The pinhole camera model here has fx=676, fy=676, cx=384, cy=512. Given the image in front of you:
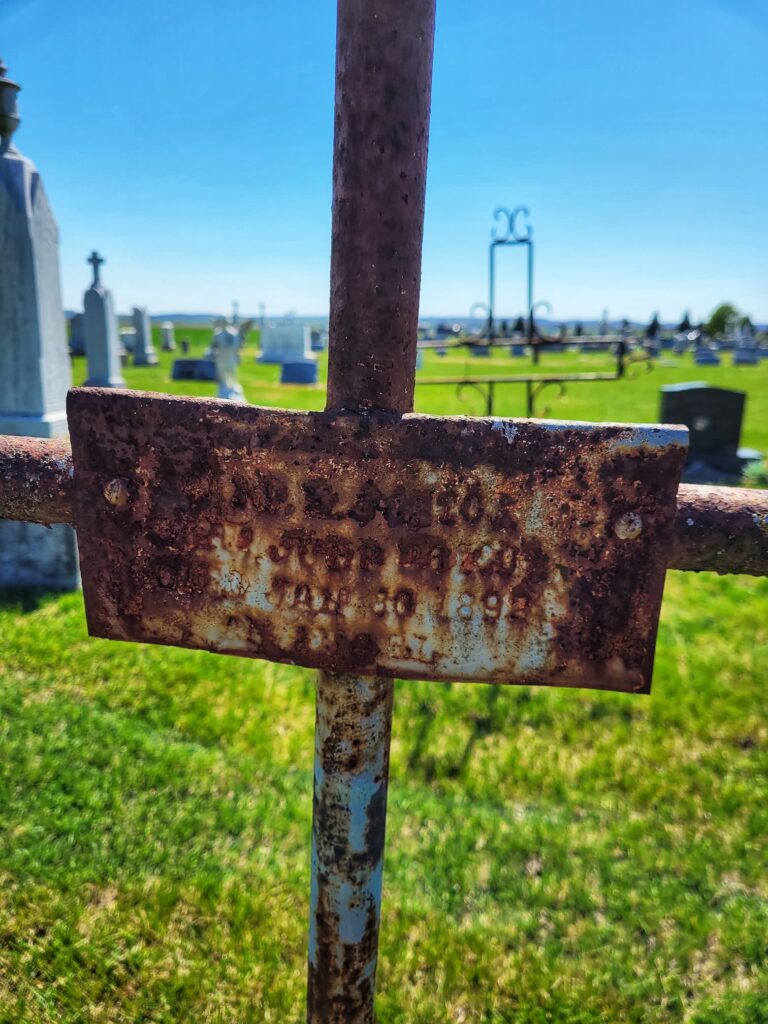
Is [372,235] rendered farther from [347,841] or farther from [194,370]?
[194,370]

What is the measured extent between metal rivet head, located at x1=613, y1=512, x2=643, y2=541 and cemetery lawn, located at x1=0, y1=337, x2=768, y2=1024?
200cm

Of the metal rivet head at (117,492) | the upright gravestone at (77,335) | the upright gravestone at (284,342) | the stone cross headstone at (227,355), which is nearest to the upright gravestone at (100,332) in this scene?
the stone cross headstone at (227,355)

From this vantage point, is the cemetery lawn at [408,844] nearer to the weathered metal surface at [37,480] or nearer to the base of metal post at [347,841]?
the base of metal post at [347,841]

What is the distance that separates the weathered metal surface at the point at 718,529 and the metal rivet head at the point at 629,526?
0.35 ft

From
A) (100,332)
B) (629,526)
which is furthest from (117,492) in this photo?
(100,332)

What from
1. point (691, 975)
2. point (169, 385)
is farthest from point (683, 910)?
point (169, 385)

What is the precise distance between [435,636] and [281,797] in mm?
2442

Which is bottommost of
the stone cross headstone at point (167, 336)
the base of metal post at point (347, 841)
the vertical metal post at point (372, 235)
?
the base of metal post at point (347, 841)

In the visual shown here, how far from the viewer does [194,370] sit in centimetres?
2000

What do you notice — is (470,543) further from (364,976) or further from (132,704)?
(132,704)

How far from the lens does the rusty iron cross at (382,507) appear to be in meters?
0.91

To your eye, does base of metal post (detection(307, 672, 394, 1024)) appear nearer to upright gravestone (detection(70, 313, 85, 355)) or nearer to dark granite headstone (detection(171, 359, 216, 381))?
dark granite headstone (detection(171, 359, 216, 381))

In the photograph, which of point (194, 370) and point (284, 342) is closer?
point (194, 370)

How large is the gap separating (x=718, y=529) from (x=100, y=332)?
8295mm
